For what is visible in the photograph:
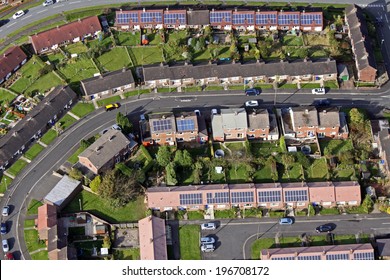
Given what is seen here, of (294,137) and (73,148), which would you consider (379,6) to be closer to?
(294,137)

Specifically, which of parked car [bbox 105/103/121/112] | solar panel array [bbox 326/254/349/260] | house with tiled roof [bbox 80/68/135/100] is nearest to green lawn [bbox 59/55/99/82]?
house with tiled roof [bbox 80/68/135/100]

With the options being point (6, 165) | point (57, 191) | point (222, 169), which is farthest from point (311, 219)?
point (6, 165)

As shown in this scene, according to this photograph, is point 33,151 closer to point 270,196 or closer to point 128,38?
point 128,38

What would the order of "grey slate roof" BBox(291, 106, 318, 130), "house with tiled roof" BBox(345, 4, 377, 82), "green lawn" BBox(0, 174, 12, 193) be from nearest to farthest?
1. "green lawn" BBox(0, 174, 12, 193)
2. "grey slate roof" BBox(291, 106, 318, 130)
3. "house with tiled roof" BBox(345, 4, 377, 82)

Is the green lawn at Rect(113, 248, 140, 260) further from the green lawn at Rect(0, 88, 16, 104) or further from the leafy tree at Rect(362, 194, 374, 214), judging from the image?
the green lawn at Rect(0, 88, 16, 104)

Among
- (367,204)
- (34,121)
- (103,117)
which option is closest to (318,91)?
(367,204)

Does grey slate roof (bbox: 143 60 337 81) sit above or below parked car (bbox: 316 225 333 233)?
above
